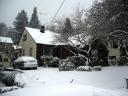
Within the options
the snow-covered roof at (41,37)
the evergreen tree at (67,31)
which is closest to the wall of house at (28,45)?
the snow-covered roof at (41,37)

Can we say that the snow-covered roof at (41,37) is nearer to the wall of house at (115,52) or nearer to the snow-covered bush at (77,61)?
the snow-covered bush at (77,61)

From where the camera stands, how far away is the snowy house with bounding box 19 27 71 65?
104 ft

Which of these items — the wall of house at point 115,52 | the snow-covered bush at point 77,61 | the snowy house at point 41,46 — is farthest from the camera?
the wall of house at point 115,52

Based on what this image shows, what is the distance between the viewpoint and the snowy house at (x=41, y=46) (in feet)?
104

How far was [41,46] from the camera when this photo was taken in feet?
105

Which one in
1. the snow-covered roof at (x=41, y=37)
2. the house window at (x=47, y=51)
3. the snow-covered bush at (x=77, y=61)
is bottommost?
the snow-covered bush at (x=77, y=61)

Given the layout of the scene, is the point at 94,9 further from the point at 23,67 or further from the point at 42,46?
the point at 42,46

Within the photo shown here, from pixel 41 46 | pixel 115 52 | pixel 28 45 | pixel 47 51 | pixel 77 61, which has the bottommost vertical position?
pixel 77 61

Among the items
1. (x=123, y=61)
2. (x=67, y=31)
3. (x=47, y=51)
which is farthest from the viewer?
(x=47, y=51)

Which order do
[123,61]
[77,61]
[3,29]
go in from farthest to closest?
[3,29] → [123,61] → [77,61]

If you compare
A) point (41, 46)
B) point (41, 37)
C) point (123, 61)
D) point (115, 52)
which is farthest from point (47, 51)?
point (115, 52)

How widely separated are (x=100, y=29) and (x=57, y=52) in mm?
19231

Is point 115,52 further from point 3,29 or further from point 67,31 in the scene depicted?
point 3,29

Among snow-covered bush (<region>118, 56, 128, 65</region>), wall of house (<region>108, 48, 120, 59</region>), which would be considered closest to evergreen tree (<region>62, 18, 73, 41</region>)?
snow-covered bush (<region>118, 56, 128, 65</region>)
